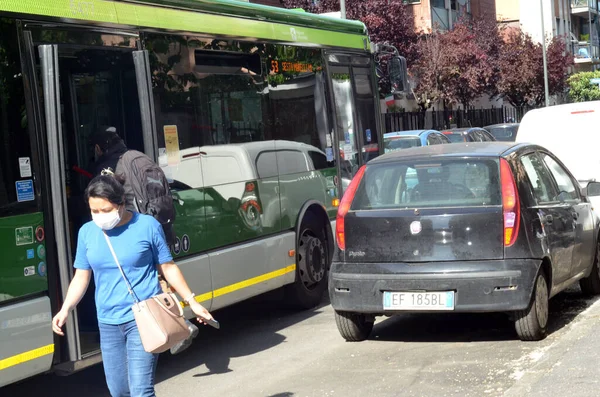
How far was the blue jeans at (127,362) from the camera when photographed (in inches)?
202

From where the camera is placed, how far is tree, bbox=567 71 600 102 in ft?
194

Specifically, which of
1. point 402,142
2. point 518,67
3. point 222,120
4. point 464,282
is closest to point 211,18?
point 222,120

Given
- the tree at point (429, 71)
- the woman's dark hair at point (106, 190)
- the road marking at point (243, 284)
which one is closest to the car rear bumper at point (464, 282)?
the road marking at point (243, 284)

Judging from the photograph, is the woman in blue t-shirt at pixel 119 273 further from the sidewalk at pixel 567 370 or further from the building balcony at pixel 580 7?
the building balcony at pixel 580 7

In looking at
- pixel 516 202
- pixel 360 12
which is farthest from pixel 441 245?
pixel 360 12

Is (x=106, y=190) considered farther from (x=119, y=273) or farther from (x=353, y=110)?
(x=353, y=110)

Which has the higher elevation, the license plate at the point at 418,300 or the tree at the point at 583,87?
the tree at the point at 583,87

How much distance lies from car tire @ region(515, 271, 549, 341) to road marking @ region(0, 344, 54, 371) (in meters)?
3.55

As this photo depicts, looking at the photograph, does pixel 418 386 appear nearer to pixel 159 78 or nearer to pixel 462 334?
pixel 462 334

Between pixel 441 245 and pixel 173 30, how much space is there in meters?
2.71

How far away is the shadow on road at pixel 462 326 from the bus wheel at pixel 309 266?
3.64 ft

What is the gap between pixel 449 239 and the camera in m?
7.77

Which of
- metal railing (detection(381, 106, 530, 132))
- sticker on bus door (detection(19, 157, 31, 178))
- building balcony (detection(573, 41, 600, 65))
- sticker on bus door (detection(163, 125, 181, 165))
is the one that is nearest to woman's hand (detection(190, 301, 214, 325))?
sticker on bus door (detection(19, 157, 31, 178))

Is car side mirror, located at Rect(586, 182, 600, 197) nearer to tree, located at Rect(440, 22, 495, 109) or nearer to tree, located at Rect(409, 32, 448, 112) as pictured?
tree, located at Rect(409, 32, 448, 112)
